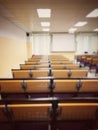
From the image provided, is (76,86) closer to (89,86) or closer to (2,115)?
(89,86)

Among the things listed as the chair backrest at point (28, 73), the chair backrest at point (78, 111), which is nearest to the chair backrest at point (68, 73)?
the chair backrest at point (28, 73)

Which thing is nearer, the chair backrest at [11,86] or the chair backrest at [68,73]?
the chair backrest at [11,86]

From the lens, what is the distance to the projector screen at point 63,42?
13938 millimetres

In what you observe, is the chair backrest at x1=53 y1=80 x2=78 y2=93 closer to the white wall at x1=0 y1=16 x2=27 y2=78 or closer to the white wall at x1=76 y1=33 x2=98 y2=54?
the white wall at x1=0 y1=16 x2=27 y2=78

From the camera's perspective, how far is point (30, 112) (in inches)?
64.5

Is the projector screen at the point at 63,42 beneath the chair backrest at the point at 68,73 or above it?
above

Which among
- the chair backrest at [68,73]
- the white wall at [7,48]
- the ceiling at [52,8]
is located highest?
the ceiling at [52,8]

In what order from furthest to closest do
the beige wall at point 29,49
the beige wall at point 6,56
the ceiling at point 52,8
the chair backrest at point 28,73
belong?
the beige wall at point 29,49 → the beige wall at point 6,56 → the ceiling at point 52,8 → the chair backrest at point 28,73

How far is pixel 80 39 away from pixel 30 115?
43.6 ft

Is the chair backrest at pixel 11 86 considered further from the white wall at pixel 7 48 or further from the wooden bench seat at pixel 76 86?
the white wall at pixel 7 48

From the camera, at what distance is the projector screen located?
1394 centimetres

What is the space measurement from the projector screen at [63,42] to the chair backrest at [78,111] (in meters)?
12.6

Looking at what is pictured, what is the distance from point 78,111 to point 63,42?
12.7 m

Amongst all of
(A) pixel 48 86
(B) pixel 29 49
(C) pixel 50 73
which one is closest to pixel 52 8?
(C) pixel 50 73
